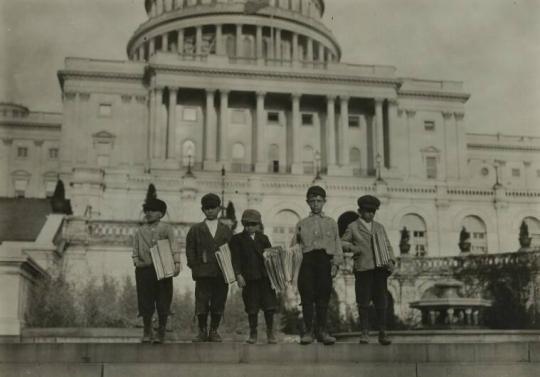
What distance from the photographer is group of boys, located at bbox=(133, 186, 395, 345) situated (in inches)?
484

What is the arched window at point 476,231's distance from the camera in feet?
185

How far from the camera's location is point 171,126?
77188 millimetres

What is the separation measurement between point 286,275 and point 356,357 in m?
1.79

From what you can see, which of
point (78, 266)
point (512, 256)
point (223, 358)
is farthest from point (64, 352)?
point (512, 256)

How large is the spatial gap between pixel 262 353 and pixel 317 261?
1.97 m

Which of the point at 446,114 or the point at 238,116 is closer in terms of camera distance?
the point at 238,116

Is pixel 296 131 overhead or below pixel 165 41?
below

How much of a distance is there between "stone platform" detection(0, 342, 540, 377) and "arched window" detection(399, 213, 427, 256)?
4521 centimetres

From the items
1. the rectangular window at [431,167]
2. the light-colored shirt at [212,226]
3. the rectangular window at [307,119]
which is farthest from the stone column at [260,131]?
the light-colored shirt at [212,226]

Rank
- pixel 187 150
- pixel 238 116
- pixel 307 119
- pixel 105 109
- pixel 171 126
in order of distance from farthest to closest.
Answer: pixel 307 119 < pixel 238 116 < pixel 105 109 < pixel 187 150 < pixel 171 126

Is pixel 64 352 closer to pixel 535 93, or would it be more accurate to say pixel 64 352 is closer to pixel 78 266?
pixel 535 93

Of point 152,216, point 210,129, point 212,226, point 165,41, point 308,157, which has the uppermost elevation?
point 165,41

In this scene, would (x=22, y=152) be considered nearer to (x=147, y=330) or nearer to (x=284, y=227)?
(x=284, y=227)

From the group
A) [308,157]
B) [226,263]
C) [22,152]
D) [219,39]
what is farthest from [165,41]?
[226,263]
